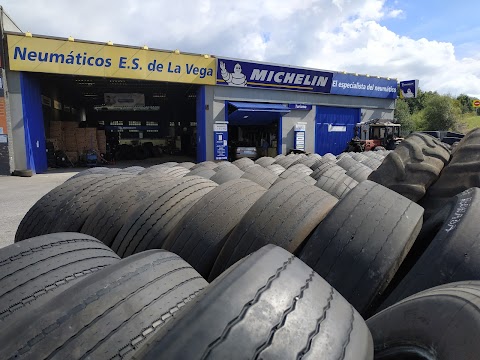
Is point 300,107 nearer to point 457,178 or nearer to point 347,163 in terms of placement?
point 347,163

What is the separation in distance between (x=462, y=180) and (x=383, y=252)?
1.85m

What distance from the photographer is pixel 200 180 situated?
3410mm

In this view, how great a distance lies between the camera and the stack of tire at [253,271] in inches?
40.7

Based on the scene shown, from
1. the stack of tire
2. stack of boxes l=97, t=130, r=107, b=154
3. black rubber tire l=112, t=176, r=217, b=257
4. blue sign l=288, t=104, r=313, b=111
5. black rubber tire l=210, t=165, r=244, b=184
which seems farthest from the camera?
stack of boxes l=97, t=130, r=107, b=154

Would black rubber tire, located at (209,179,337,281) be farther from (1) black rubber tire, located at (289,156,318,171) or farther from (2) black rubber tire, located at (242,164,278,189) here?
(1) black rubber tire, located at (289,156,318,171)

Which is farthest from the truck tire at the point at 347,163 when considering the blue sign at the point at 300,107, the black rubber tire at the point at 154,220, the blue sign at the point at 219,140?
the blue sign at the point at 300,107

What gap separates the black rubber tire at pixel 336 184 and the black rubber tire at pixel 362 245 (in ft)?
6.19

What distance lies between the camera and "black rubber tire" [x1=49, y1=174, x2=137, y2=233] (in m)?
3.28

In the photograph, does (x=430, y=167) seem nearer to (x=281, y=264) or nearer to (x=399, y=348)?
(x=399, y=348)

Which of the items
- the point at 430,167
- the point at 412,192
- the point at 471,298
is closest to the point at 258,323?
the point at 471,298

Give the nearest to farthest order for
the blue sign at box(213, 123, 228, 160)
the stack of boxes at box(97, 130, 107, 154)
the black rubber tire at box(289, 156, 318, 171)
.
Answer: the black rubber tire at box(289, 156, 318, 171) → the blue sign at box(213, 123, 228, 160) → the stack of boxes at box(97, 130, 107, 154)

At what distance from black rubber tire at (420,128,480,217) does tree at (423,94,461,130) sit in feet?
151

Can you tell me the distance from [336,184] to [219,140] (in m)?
15.9

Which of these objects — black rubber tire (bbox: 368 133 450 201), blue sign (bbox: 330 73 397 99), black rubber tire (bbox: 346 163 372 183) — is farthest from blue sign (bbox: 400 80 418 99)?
black rubber tire (bbox: 368 133 450 201)
